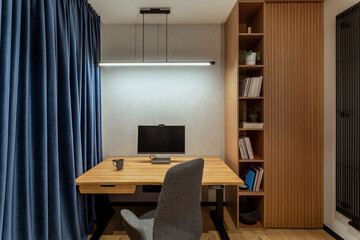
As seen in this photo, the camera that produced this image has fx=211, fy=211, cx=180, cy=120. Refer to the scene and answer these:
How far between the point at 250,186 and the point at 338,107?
1.27 metres

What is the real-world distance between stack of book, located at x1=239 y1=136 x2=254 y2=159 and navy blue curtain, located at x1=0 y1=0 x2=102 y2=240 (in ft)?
5.97

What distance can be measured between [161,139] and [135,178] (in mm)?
750

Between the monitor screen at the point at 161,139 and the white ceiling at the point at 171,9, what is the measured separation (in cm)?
Answer: 149

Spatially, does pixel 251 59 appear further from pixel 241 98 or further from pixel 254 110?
pixel 254 110

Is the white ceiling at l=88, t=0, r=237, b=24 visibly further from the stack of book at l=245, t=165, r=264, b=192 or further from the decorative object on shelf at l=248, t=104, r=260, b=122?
the stack of book at l=245, t=165, r=264, b=192

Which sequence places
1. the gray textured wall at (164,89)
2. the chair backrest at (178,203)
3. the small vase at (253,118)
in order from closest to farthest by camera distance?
1. the chair backrest at (178,203)
2. the small vase at (253,118)
3. the gray textured wall at (164,89)

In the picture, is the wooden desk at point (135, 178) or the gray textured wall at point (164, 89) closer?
the wooden desk at point (135, 178)

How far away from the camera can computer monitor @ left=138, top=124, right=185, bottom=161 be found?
2646 millimetres

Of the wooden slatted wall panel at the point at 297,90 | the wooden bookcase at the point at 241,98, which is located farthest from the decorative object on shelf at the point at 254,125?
the wooden slatted wall panel at the point at 297,90

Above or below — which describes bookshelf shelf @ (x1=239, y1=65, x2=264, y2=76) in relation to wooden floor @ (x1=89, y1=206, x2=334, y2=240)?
above

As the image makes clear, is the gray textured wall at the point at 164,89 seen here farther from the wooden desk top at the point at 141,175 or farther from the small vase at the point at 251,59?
the small vase at the point at 251,59

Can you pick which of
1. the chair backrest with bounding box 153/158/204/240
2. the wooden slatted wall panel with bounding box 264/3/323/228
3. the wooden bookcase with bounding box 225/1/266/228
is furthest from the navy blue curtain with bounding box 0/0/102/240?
the wooden slatted wall panel with bounding box 264/3/323/228

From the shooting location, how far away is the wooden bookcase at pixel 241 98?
2475 mm

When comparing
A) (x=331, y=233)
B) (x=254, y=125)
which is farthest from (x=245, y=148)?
(x=331, y=233)
